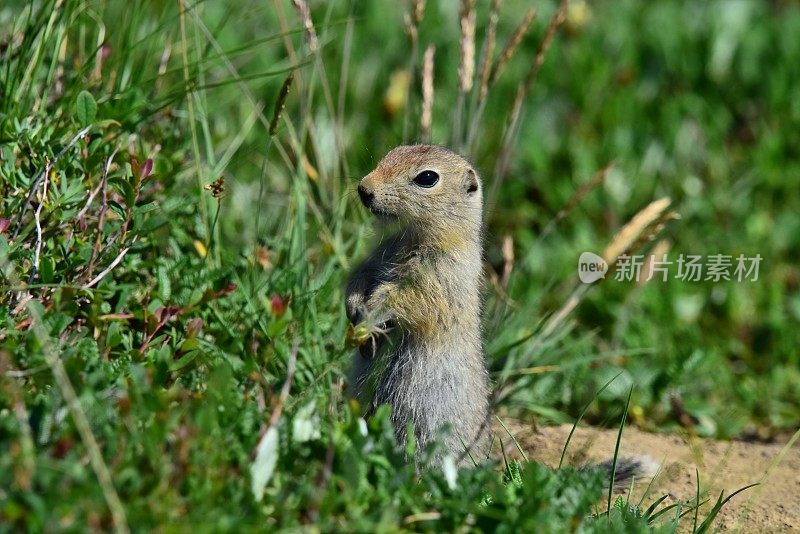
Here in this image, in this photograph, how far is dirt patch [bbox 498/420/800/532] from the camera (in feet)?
13.6

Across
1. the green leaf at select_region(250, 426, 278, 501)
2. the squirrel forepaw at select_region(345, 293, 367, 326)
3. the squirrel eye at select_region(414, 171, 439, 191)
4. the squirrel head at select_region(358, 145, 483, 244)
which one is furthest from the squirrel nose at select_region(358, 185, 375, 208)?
the green leaf at select_region(250, 426, 278, 501)

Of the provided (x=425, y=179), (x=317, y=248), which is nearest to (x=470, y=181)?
(x=425, y=179)

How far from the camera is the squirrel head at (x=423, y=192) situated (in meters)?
4.44

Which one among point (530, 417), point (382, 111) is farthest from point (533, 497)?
point (382, 111)

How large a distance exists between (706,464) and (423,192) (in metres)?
1.81

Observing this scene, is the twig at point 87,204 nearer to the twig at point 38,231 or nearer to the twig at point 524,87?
the twig at point 38,231

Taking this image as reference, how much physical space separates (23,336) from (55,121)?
4.18ft

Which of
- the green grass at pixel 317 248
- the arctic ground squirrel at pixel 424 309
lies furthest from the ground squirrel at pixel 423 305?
the green grass at pixel 317 248

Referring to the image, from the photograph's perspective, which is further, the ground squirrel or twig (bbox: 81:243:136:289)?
the ground squirrel

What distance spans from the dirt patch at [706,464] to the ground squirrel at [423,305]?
1.78 ft

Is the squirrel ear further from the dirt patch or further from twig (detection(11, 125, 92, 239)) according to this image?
twig (detection(11, 125, 92, 239))

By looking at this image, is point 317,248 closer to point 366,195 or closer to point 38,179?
point 366,195

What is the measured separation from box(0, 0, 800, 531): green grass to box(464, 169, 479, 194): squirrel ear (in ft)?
2.08

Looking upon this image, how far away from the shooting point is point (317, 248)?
5.34m
